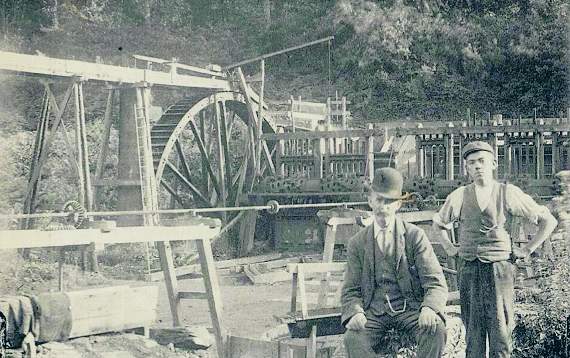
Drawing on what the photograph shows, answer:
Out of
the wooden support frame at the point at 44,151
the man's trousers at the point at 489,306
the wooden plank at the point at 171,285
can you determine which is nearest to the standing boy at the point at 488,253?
the man's trousers at the point at 489,306

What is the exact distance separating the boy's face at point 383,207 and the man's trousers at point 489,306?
94 centimetres

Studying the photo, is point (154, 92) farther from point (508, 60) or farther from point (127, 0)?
point (508, 60)

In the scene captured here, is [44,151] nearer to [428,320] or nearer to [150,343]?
[150,343]

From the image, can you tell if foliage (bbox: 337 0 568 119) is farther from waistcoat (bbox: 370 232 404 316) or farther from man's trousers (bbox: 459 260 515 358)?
waistcoat (bbox: 370 232 404 316)

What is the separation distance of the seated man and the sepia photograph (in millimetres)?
12

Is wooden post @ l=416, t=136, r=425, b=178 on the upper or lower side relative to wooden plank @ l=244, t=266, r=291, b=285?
upper

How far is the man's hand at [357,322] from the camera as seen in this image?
14.9 ft

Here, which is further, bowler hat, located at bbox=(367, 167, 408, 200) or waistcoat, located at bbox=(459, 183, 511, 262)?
waistcoat, located at bbox=(459, 183, 511, 262)

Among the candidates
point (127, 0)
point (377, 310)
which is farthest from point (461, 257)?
point (127, 0)

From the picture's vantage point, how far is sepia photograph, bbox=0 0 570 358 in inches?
208

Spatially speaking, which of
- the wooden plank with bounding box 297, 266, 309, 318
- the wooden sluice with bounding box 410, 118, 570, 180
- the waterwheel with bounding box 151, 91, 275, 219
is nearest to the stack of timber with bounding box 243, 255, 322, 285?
the waterwheel with bounding box 151, 91, 275, 219

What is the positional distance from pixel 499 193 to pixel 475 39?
22.2m

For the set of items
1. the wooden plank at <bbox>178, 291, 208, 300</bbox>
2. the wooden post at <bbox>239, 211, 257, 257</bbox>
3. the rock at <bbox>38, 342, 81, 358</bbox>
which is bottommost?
the rock at <bbox>38, 342, 81, 358</bbox>

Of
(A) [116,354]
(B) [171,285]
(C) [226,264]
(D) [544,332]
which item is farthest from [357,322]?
(C) [226,264]
